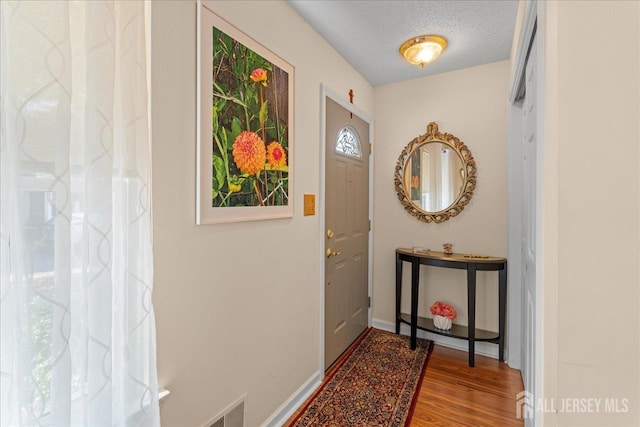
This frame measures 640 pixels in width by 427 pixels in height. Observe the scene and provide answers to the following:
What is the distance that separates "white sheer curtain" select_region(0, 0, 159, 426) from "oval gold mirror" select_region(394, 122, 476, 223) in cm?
239

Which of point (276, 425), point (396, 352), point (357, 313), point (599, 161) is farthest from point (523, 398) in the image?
point (599, 161)

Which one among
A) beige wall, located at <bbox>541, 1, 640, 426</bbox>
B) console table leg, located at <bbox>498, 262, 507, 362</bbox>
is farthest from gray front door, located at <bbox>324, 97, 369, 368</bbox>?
beige wall, located at <bbox>541, 1, 640, 426</bbox>

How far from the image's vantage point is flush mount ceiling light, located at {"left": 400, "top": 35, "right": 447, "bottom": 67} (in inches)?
83.6

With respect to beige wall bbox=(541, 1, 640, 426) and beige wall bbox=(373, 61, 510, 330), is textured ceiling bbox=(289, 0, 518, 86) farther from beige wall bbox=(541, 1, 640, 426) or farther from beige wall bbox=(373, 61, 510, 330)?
beige wall bbox=(541, 1, 640, 426)

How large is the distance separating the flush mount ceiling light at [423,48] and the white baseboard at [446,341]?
7.69ft

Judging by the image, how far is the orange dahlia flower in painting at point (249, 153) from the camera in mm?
1432

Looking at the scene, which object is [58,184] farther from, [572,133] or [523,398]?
[523,398]

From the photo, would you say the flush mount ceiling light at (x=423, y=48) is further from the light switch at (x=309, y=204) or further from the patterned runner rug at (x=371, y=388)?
the patterned runner rug at (x=371, y=388)

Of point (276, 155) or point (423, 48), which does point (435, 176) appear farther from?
point (276, 155)

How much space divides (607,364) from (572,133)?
55 cm

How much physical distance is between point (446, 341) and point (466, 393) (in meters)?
0.73

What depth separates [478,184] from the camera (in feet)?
8.63

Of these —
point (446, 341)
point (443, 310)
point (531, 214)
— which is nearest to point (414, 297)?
point (443, 310)

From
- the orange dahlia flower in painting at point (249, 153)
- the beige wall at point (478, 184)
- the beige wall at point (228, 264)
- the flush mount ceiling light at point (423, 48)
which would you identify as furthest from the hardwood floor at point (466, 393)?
the flush mount ceiling light at point (423, 48)
